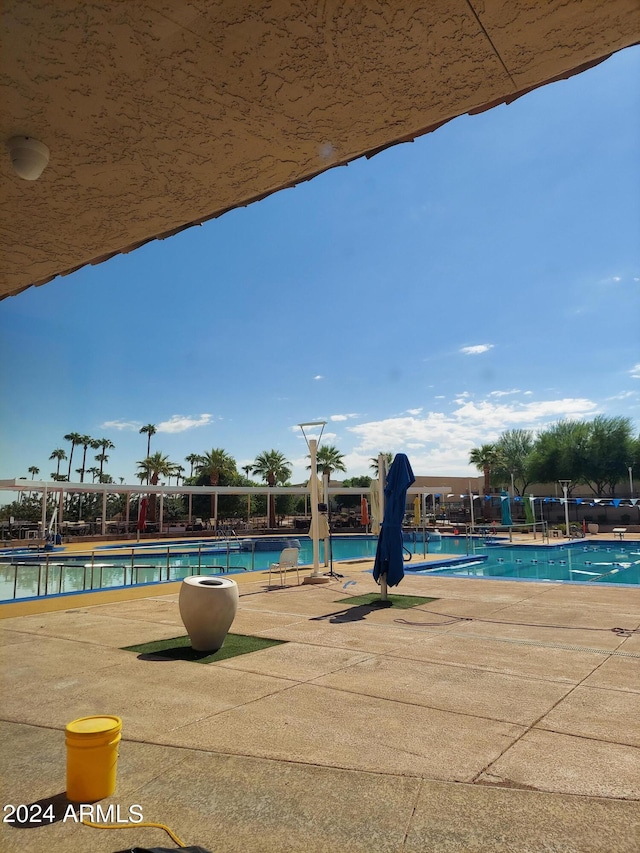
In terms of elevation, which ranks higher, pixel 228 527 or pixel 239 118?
pixel 239 118

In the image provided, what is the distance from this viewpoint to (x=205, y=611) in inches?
238

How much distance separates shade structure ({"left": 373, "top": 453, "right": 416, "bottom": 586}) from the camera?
365 inches

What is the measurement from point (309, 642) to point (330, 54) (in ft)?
19.8

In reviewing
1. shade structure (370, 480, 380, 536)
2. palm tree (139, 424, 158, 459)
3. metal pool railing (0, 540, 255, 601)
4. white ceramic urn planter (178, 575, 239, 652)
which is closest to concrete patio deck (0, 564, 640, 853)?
white ceramic urn planter (178, 575, 239, 652)

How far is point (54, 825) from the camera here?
8.89 ft

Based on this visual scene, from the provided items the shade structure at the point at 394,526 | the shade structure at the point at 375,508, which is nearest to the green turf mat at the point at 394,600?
the shade structure at the point at 394,526

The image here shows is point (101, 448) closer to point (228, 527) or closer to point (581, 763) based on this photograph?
point (228, 527)

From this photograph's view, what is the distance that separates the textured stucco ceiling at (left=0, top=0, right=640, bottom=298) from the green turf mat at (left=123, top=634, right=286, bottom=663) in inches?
183

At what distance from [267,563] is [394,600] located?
12.3 meters

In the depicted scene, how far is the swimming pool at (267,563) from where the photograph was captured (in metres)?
13.9

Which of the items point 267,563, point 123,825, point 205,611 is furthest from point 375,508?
point 123,825

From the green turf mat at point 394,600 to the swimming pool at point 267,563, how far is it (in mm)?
3546

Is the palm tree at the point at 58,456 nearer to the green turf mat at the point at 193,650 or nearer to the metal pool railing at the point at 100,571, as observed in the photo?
the metal pool railing at the point at 100,571

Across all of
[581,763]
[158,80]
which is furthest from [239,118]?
[581,763]
